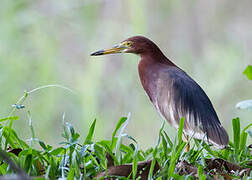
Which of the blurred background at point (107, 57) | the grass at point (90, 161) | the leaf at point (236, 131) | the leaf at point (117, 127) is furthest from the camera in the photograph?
the blurred background at point (107, 57)

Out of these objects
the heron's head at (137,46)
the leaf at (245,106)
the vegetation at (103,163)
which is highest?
the heron's head at (137,46)

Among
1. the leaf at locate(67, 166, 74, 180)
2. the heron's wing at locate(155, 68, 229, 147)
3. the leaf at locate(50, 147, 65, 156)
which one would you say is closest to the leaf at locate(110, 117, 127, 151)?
the leaf at locate(50, 147, 65, 156)

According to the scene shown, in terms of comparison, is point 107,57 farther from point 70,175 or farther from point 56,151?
point 70,175

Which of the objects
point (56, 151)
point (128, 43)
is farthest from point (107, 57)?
point (56, 151)

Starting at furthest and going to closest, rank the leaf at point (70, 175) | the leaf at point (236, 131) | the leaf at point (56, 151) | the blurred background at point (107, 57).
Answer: the blurred background at point (107, 57), the leaf at point (236, 131), the leaf at point (56, 151), the leaf at point (70, 175)

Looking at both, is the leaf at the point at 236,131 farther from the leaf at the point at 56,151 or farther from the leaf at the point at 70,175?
the leaf at the point at 70,175

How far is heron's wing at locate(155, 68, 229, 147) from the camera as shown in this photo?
12.0 feet

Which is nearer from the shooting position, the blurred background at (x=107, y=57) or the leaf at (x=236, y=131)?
the leaf at (x=236, y=131)

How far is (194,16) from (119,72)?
5.82 ft

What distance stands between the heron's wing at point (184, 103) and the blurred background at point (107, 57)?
2.99 m

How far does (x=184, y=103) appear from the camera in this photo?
3.77 metres

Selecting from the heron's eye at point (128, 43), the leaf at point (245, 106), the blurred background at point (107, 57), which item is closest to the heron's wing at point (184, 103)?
the heron's eye at point (128, 43)

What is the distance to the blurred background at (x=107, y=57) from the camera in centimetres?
718

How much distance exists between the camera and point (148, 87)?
4031mm
